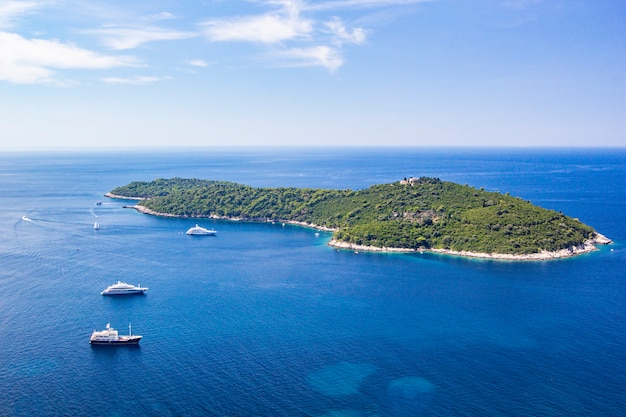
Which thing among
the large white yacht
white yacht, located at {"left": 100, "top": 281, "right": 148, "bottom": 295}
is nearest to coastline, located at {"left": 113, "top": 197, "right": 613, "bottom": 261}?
white yacht, located at {"left": 100, "top": 281, "right": 148, "bottom": 295}

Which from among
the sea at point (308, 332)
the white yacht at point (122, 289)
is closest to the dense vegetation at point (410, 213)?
the sea at point (308, 332)

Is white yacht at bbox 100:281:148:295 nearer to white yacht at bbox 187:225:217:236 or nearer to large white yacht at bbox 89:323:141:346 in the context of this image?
large white yacht at bbox 89:323:141:346

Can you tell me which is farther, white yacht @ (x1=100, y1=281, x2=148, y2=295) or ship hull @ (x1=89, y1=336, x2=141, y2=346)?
white yacht @ (x1=100, y1=281, x2=148, y2=295)

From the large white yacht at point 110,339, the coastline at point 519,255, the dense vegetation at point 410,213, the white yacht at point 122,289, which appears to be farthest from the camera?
the dense vegetation at point 410,213

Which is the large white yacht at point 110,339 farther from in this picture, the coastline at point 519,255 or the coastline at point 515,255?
the coastline at point 519,255

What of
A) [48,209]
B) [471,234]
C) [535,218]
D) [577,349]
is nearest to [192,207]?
[48,209]

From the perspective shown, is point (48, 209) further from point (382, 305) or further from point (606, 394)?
point (606, 394)

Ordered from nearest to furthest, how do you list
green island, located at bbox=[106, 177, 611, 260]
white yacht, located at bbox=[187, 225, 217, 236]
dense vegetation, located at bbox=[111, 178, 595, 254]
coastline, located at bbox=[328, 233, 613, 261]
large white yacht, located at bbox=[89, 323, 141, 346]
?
large white yacht, located at bbox=[89, 323, 141, 346] → coastline, located at bbox=[328, 233, 613, 261] → green island, located at bbox=[106, 177, 611, 260] → dense vegetation, located at bbox=[111, 178, 595, 254] → white yacht, located at bbox=[187, 225, 217, 236]
